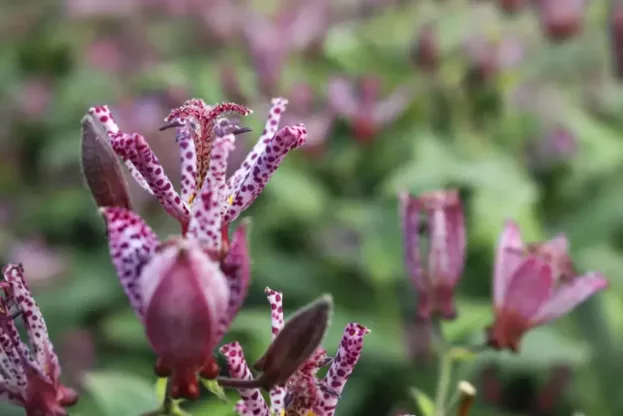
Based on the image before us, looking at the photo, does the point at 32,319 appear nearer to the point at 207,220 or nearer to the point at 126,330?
the point at 207,220

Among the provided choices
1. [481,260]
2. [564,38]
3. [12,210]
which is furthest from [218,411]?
[12,210]

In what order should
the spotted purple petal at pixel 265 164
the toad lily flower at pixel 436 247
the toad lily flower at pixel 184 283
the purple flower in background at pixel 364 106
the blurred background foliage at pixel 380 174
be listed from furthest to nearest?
the purple flower in background at pixel 364 106
the blurred background foliage at pixel 380 174
the toad lily flower at pixel 436 247
the spotted purple petal at pixel 265 164
the toad lily flower at pixel 184 283

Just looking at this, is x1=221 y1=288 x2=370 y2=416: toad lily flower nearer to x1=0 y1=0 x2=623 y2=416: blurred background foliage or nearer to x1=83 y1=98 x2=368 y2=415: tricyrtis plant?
x1=83 y1=98 x2=368 y2=415: tricyrtis plant

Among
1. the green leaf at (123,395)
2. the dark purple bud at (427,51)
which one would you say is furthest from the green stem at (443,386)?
the dark purple bud at (427,51)

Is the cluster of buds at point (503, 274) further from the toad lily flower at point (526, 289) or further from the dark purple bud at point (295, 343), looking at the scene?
the dark purple bud at point (295, 343)

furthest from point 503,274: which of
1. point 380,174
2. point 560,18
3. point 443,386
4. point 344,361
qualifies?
point 560,18

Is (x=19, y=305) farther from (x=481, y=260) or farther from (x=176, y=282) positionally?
(x=481, y=260)
